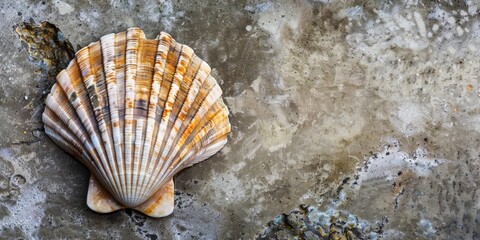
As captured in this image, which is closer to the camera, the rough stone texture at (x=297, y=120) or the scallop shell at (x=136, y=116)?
the scallop shell at (x=136, y=116)

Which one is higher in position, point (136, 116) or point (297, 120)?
point (136, 116)

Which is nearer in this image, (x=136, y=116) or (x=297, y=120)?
(x=136, y=116)

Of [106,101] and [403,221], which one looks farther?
[403,221]

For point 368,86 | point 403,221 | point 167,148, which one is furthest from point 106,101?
point 403,221

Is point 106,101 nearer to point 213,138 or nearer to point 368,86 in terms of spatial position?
point 213,138
